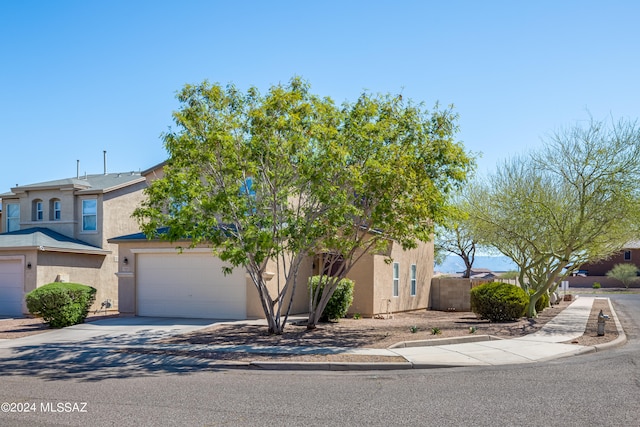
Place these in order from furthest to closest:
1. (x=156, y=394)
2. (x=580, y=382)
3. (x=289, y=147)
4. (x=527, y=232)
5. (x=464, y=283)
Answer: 1. (x=464, y=283)
2. (x=527, y=232)
3. (x=289, y=147)
4. (x=580, y=382)
5. (x=156, y=394)

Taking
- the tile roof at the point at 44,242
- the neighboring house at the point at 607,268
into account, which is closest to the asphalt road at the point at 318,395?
the tile roof at the point at 44,242

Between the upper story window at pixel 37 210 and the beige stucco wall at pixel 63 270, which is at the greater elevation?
the upper story window at pixel 37 210

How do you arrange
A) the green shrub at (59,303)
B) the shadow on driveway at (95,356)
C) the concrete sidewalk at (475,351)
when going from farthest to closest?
the green shrub at (59,303), the concrete sidewalk at (475,351), the shadow on driveway at (95,356)

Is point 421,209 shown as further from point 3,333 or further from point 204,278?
point 3,333

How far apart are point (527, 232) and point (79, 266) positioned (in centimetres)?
Result: 1911

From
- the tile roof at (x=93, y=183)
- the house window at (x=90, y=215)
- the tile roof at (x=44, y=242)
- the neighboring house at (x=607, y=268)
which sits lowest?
the neighboring house at (x=607, y=268)

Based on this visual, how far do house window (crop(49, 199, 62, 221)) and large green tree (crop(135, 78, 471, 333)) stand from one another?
14920 millimetres

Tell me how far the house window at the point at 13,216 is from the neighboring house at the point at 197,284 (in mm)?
11701

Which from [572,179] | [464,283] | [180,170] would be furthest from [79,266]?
[572,179]

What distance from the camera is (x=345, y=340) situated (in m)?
16.2

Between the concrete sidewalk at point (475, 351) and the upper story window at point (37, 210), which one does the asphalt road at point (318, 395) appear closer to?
the concrete sidewalk at point (475, 351)

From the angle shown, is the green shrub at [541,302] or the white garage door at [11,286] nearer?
the white garage door at [11,286]

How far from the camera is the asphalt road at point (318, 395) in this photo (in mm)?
8133

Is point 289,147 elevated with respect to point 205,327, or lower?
elevated
